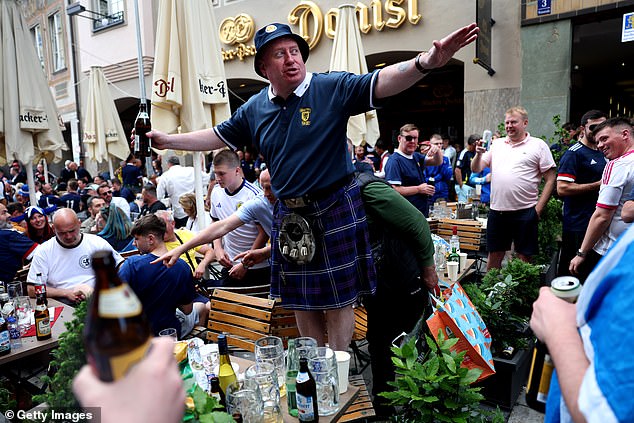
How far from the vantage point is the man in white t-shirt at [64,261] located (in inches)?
150

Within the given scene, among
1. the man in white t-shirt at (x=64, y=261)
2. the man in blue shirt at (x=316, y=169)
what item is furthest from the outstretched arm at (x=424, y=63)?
the man in white t-shirt at (x=64, y=261)

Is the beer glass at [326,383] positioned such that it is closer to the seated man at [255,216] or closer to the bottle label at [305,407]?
the bottle label at [305,407]

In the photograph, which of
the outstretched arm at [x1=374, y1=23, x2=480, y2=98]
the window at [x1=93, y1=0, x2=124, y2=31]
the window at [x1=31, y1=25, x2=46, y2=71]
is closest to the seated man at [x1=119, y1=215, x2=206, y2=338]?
the outstretched arm at [x1=374, y1=23, x2=480, y2=98]

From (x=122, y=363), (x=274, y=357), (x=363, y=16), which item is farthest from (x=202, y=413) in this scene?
(x=363, y=16)

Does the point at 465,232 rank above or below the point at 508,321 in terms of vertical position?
above

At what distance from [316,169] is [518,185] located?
3.23 metres

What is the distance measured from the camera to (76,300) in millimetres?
3725

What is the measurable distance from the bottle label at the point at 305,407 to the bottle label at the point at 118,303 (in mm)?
1181

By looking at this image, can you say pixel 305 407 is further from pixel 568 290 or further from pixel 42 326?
pixel 42 326

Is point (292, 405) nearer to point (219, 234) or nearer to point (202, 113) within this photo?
point (219, 234)

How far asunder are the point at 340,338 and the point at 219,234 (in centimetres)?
112

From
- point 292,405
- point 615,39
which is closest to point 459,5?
point 615,39

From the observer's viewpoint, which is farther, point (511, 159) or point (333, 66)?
point (333, 66)

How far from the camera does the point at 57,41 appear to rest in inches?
755
